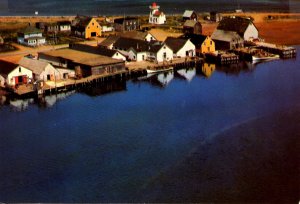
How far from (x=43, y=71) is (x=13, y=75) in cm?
181

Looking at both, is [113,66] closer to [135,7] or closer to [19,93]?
[19,93]

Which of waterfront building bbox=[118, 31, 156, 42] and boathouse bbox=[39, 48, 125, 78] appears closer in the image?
boathouse bbox=[39, 48, 125, 78]

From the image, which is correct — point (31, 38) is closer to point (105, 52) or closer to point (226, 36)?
point (105, 52)

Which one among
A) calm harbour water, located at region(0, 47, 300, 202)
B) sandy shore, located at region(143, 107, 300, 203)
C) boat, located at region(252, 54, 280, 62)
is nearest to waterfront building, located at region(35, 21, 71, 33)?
calm harbour water, located at region(0, 47, 300, 202)

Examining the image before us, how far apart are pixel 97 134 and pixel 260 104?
9.08 m

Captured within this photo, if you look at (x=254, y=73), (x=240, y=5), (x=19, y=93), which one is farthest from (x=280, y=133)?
(x=240, y=5)

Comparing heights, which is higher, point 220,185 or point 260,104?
point 260,104

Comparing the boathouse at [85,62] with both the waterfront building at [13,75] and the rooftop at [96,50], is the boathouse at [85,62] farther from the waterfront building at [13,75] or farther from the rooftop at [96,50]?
the waterfront building at [13,75]

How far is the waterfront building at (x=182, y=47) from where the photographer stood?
37156 mm

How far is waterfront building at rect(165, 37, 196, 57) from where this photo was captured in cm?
3716

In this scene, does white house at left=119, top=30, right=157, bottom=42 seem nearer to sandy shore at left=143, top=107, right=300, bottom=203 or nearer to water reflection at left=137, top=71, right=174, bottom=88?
water reflection at left=137, top=71, right=174, bottom=88

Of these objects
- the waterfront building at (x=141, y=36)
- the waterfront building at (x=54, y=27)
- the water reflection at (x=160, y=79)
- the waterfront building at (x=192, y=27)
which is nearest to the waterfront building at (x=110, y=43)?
the waterfront building at (x=141, y=36)

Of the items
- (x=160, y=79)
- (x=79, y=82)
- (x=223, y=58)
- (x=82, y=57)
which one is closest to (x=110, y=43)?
(x=82, y=57)

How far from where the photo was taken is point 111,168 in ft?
59.2
